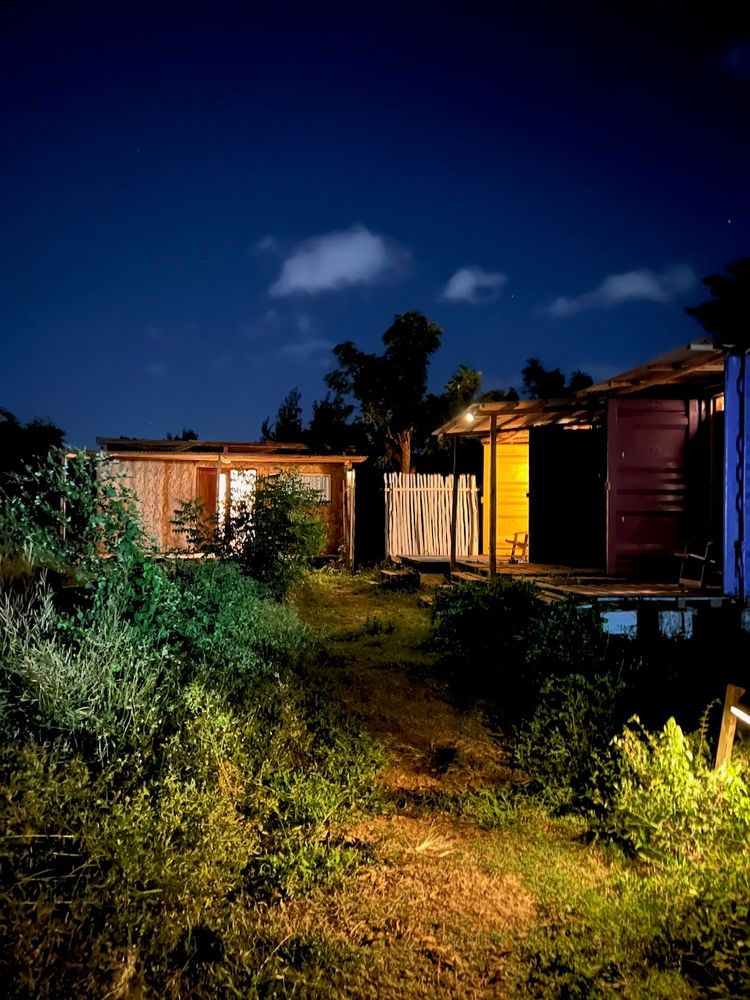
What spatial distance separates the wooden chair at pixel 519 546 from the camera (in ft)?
47.4

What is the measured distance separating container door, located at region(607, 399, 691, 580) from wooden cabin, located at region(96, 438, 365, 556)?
25.1 ft

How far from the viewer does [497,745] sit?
5129mm

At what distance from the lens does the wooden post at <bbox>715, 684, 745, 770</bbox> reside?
341cm

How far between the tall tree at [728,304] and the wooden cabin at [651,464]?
9.70 m

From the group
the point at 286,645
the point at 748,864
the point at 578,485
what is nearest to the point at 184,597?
the point at 286,645

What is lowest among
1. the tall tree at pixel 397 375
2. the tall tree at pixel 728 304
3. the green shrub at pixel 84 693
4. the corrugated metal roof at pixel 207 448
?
the green shrub at pixel 84 693

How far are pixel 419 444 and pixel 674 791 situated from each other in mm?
18444

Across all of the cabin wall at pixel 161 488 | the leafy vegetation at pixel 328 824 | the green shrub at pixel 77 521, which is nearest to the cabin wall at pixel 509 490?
the cabin wall at pixel 161 488

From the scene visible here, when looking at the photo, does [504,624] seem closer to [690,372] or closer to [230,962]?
[690,372]

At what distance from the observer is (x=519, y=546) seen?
49.9ft

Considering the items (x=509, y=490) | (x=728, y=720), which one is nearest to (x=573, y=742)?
(x=728, y=720)

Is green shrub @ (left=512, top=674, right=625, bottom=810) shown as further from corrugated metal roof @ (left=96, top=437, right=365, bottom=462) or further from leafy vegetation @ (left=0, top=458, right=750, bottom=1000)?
corrugated metal roof @ (left=96, top=437, right=365, bottom=462)

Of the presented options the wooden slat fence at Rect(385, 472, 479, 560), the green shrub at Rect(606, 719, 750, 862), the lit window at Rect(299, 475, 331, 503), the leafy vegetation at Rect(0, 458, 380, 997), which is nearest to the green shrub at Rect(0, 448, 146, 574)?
the leafy vegetation at Rect(0, 458, 380, 997)

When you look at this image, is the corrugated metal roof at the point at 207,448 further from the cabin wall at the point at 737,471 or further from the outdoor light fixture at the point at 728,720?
the outdoor light fixture at the point at 728,720
